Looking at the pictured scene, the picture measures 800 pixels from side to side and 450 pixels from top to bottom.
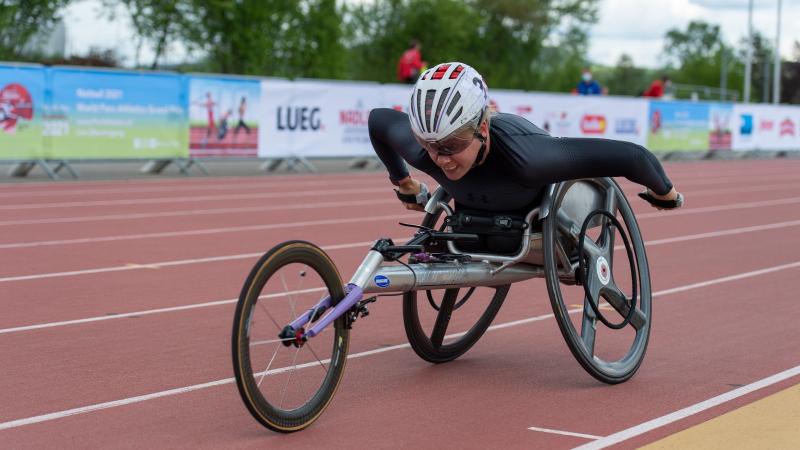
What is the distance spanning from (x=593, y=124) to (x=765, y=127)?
9.25 m

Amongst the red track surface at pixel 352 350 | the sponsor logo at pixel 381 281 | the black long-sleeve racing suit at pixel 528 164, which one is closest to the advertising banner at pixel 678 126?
the red track surface at pixel 352 350

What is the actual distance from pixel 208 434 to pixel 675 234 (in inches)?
370

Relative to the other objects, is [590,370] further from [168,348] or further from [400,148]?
[168,348]

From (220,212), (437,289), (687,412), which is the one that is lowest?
(220,212)

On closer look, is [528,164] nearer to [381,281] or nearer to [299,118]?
[381,281]

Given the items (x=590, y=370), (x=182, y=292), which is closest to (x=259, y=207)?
(x=182, y=292)

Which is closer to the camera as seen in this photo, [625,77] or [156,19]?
[156,19]

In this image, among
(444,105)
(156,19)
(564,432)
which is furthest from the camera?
(156,19)

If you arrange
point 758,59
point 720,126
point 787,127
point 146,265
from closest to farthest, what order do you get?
1. point 146,265
2. point 720,126
3. point 787,127
4. point 758,59

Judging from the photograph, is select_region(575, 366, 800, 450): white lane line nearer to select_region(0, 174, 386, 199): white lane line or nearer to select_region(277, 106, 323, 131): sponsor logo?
select_region(0, 174, 386, 199): white lane line

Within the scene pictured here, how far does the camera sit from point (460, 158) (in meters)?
5.66

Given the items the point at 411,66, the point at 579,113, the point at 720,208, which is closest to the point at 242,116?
Answer: the point at 411,66

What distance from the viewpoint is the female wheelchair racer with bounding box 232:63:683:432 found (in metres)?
5.14

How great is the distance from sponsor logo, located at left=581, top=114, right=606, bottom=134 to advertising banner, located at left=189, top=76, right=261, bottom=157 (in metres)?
10.2
